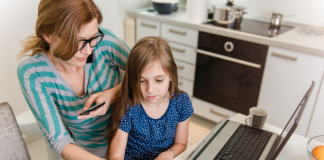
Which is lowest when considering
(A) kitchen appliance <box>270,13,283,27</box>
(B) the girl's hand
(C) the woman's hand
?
(B) the girl's hand

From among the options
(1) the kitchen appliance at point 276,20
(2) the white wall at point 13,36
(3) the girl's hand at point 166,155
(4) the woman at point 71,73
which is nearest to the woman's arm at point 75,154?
(4) the woman at point 71,73

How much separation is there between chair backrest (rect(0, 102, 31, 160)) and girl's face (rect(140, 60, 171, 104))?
47 centimetres

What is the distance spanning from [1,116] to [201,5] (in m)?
1.83

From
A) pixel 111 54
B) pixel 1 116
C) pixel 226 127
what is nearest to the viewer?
pixel 1 116

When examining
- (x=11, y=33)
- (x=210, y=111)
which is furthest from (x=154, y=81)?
(x=210, y=111)

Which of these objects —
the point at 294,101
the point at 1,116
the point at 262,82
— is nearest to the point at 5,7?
the point at 1,116

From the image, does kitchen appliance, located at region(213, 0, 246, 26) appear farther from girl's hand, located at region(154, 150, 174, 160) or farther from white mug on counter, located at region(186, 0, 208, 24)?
girl's hand, located at region(154, 150, 174, 160)

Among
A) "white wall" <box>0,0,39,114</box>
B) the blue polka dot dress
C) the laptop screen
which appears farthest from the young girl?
"white wall" <box>0,0,39,114</box>

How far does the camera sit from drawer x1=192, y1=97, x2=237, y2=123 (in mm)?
2352

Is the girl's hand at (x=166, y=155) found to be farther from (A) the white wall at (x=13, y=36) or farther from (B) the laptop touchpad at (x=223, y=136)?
(A) the white wall at (x=13, y=36)

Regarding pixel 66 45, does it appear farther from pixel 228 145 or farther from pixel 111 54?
pixel 228 145

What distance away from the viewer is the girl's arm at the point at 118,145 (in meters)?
1.11

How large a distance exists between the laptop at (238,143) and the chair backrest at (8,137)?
55 cm

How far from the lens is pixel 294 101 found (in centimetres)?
195
